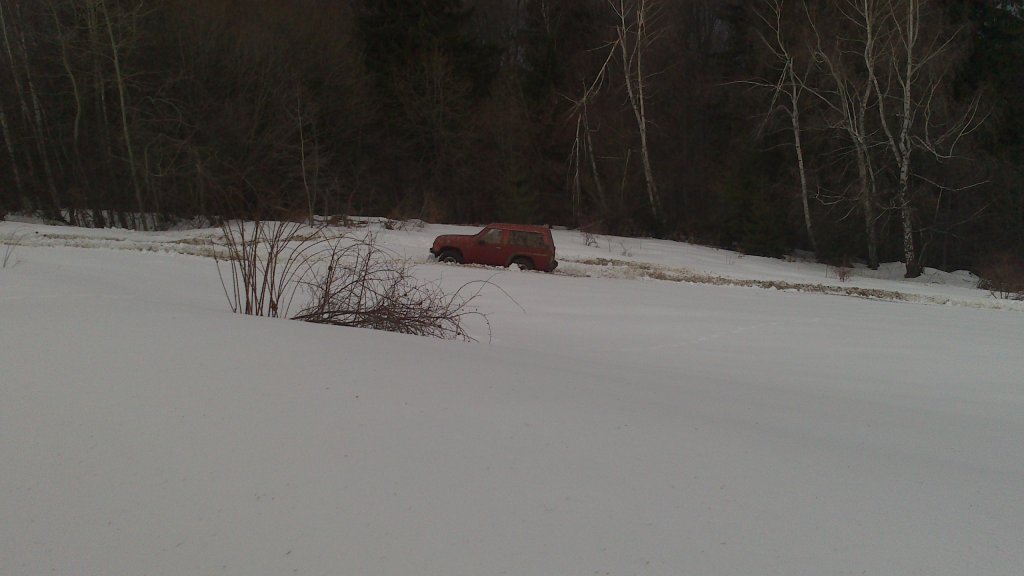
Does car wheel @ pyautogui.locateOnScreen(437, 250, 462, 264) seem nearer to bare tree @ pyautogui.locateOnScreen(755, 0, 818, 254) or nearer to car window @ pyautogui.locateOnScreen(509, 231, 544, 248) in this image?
car window @ pyautogui.locateOnScreen(509, 231, 544, 248)

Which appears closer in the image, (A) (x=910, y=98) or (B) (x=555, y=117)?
(A) (x=910, y=98)

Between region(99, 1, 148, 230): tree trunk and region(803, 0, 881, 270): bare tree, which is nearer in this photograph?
region(803, 0, 881, 270): bare tree

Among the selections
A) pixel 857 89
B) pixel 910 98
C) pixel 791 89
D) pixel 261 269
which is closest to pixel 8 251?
pixel 261 269

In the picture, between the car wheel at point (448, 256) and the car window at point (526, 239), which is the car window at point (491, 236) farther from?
the car wheel at point (448, 256)

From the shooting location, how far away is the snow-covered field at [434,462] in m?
2.10

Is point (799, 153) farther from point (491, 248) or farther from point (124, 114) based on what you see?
point (124, 114)

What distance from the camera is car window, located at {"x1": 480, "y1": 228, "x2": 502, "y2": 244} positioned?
18.6 m

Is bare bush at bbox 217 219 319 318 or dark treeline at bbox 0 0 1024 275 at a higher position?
dark treeline at bbox 0 0 1024 275

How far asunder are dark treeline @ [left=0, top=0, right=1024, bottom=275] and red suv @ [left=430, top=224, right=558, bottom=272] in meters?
8.07

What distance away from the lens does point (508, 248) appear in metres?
18.5

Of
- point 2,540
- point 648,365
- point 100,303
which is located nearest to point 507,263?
point 648,365

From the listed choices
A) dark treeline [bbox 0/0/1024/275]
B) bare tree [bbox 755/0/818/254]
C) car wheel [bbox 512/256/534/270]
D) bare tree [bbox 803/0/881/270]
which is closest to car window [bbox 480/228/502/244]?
car wheel [bbox 512/256/534/270]

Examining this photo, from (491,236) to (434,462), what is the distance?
16.1 meters

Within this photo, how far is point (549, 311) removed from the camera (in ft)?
34.3
